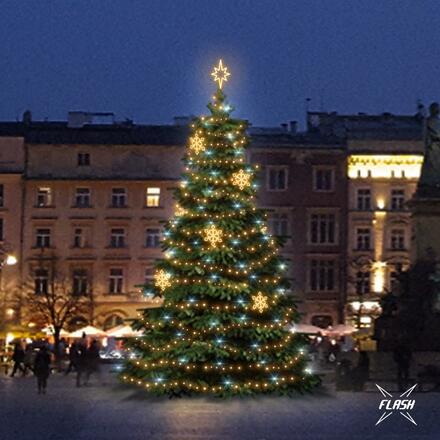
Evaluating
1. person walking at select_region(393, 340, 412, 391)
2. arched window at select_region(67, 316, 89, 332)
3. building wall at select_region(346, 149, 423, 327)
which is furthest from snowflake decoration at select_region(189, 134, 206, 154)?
building wall at select_region(346, 149, 423, 327)

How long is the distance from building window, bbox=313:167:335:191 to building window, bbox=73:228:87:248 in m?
12.5

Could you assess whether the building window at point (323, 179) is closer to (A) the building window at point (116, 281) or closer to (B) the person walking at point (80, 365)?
(A) the building window at point (116, 281)

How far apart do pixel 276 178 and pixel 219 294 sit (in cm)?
4979

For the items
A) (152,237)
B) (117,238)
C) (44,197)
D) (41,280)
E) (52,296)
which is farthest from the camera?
(152,237)

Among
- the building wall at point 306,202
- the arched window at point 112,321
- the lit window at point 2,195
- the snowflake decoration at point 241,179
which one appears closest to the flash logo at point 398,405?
the snowflake decoration at point 241,179

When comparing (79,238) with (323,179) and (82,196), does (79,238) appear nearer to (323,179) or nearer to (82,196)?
(82,196)

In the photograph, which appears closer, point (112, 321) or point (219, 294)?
point (219, 294)

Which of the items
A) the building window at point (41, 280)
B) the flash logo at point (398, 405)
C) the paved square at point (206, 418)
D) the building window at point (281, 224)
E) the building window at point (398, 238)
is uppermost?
the building window at point (281, 224)

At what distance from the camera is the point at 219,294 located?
92.5 feet

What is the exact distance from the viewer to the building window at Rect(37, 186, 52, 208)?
76.3m

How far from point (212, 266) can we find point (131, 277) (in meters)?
47.7

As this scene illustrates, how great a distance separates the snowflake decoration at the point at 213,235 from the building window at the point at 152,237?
4804 cm

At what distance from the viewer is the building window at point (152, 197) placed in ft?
253

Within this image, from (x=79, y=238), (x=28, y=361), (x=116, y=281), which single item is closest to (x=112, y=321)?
(x=116, y=281)
